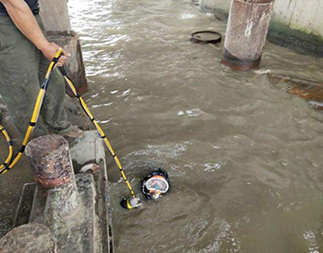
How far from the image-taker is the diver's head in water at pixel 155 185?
10.6ft

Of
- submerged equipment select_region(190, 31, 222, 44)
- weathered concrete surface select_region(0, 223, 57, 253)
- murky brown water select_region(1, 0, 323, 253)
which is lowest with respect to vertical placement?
murky brown water select_region(1, 0, 323, 253)

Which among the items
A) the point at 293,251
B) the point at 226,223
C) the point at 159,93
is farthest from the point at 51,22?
the point at 293,251

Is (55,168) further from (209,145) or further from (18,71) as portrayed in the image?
(209,145)

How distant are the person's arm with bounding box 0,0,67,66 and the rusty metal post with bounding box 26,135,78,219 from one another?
0.98m

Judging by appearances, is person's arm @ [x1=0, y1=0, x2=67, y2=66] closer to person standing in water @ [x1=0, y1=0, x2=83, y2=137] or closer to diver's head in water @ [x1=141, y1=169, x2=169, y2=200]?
person standing in water @ [x1=0, y1=0, x2=83, y2=137]

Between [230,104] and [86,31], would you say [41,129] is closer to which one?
[230,104]

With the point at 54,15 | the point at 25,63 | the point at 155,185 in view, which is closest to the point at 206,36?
the point at 54,15

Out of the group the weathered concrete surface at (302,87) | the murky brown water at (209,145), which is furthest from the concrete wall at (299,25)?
the weathered concrete surface at (302,87)

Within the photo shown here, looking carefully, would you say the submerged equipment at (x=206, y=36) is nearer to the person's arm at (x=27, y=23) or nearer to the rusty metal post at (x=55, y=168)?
the person's arm at (x=27, y=23)

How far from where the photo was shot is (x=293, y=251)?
2.78 metres

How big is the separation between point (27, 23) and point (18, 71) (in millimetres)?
519

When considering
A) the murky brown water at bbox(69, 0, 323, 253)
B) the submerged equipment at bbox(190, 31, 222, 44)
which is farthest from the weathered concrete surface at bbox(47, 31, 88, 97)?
the submerged equipment at bbox(190, 31, 222, 44)

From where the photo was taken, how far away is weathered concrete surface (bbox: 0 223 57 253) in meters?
1.43

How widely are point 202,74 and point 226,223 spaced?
3.91m
